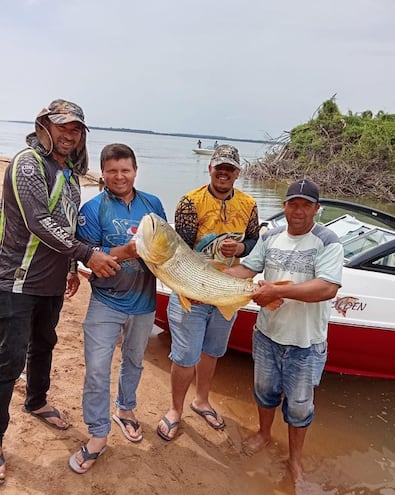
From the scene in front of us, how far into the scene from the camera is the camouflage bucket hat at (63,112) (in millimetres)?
2734

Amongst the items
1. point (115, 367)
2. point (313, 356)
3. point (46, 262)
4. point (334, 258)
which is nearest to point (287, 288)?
point (334, 258)

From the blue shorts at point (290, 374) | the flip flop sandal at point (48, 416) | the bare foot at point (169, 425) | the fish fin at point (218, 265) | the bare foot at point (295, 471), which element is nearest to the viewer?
the fish fin at point (218, 265)

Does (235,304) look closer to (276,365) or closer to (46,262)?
(276,365)

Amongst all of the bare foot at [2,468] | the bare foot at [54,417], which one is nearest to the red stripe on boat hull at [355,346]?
the bare foot at [54,417]

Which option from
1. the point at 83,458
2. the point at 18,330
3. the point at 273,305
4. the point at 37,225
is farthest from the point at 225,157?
the point at 83,458

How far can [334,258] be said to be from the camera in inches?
117

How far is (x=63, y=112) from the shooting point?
108 inches

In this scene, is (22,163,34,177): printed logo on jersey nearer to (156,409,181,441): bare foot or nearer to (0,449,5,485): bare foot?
(0,449,5,485): bare foot

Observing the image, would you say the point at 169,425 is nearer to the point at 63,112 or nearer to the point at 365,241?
the point at 63,112

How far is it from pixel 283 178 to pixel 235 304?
79.6 ft

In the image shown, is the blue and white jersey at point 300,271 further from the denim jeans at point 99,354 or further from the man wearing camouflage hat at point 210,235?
the denim jeans at point 99,354

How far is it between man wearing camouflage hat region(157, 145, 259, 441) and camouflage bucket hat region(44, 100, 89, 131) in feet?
3.29

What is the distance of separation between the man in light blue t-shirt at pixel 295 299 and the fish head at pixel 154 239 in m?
0.70

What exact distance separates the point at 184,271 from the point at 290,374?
1.12 metres
